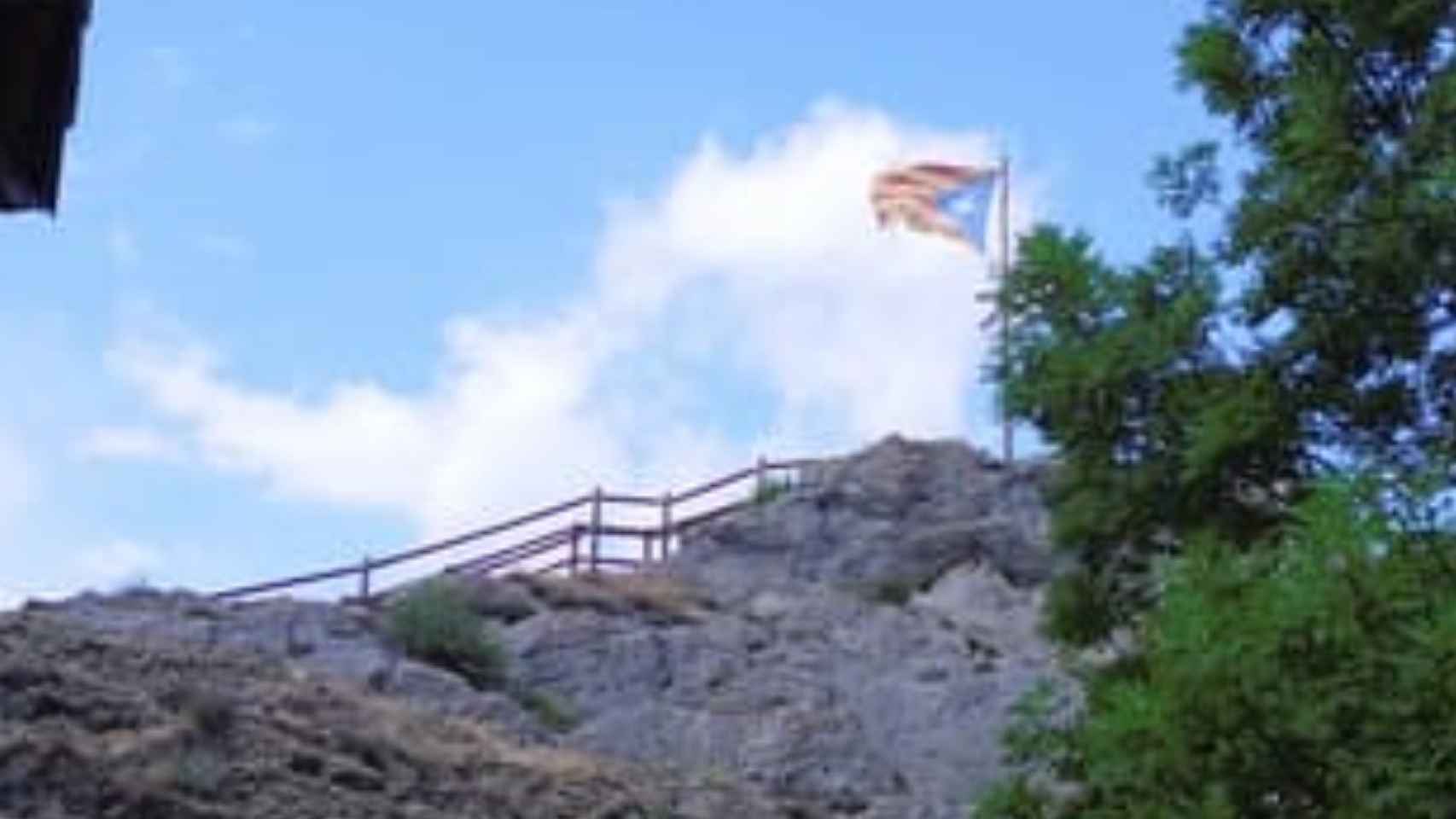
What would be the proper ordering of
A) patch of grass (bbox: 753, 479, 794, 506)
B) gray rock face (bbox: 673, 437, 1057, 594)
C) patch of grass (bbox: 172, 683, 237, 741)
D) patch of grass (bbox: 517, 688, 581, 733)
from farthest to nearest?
patch of grass (bbox: 753, 479, 794, 506)
gray rock face (bbox: 673, 437, 1057, 594)
patch of grass (bbox: 517, 688, 581, 733)
patch of grass (bbox: 172, 683, 237, 741)

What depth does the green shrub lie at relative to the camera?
32531 millimetres

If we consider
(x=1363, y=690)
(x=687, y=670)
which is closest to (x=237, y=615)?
(x=687, y=670)

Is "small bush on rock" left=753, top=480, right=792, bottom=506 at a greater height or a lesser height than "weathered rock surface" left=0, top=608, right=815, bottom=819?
greater

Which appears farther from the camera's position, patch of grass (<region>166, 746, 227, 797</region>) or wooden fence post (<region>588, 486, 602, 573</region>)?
wooden fence post (<region>588, 486, 602, 573</region>)

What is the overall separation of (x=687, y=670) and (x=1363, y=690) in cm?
2609

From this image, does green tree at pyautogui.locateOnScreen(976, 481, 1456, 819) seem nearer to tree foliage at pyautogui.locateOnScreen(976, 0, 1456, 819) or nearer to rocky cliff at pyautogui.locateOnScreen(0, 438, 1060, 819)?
tree foliage at pyautogui.locateOnScreen(976, 0, 1456, 819)

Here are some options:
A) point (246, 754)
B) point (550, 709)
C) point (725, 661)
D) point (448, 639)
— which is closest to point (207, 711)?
point (246, 754)

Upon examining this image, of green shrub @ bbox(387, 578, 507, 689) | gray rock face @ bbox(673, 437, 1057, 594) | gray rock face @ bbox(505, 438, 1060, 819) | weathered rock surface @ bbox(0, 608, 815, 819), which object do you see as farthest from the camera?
gray rock face @ bbox(673, 437, 1057, 594)

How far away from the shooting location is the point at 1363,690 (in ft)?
24.7

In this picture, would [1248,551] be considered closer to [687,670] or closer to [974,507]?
[687,670]

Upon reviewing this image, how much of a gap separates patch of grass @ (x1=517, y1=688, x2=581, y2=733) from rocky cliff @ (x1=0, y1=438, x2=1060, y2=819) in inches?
1.4

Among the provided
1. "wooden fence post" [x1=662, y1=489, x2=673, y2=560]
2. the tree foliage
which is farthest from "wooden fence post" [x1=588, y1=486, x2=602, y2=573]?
the tree foliage

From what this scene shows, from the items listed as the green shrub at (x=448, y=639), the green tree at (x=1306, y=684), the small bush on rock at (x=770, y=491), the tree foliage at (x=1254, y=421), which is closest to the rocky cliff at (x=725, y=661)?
the small bush on rock at (x=770, y=491)

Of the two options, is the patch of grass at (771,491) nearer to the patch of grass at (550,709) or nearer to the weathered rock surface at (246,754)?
the patch of grass at (550,709)
